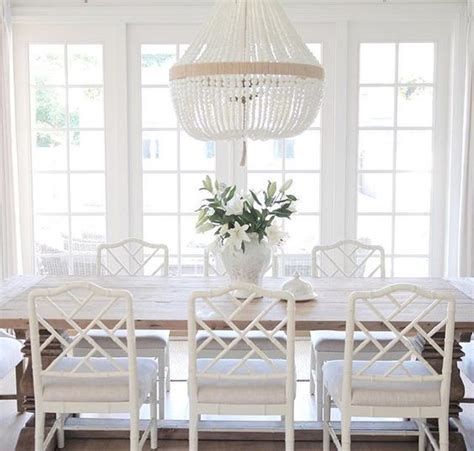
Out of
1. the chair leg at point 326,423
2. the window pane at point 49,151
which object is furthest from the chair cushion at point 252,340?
the window pane at point 49,151

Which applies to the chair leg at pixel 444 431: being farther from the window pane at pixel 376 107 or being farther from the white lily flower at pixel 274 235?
the window pane at pixel 376 107

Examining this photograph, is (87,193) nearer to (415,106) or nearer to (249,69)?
(415,106)

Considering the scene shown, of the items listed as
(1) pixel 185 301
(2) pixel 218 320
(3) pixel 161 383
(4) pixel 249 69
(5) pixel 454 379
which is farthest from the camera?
(3) pixel 161 383

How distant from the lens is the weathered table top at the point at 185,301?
3086 mm

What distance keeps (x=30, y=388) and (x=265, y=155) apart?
258 cm

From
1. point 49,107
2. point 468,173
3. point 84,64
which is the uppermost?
point 84,64

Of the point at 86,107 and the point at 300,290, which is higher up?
the point at 86,107

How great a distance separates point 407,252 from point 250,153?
1.35 m

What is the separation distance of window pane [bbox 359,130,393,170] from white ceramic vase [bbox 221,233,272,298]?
75.6 inches

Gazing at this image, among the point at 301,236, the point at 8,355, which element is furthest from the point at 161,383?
the point at 301,236

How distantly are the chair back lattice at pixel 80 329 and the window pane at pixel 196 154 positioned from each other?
204 cm

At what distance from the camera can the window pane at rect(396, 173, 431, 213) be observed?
520cm

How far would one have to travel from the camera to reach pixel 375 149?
5.18m

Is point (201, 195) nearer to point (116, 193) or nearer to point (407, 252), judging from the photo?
point (116, 193)
